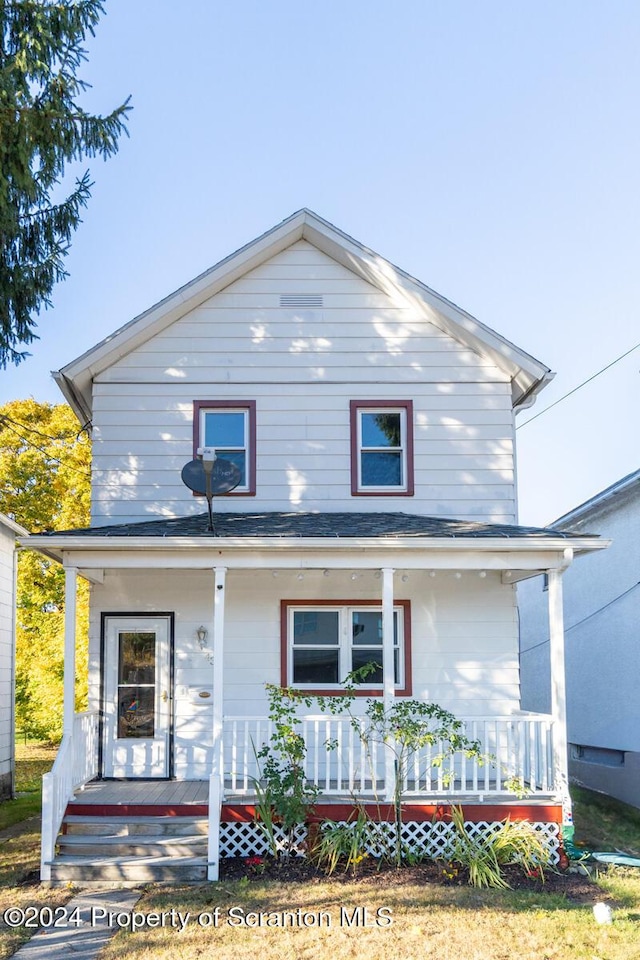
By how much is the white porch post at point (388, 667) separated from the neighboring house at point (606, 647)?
4597 millimetres

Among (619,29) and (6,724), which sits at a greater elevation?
(619,29)

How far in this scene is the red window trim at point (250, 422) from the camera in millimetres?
11352

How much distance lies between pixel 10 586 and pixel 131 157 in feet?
24.5

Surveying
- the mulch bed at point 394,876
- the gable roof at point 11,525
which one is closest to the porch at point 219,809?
the mulch bed at point 394,876

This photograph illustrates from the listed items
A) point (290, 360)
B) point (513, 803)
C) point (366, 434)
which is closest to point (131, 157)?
point (290, 360)

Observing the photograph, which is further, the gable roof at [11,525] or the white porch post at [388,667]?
the gable roof at [11,525]

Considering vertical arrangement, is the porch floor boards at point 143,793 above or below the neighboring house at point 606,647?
below

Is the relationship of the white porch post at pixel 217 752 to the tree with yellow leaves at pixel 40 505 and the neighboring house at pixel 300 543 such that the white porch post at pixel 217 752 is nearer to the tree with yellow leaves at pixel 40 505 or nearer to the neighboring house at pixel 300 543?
the neighboring house at pixel 300 543

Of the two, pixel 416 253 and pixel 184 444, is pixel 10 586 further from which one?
pixel 416 253

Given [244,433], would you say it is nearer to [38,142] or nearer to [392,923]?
[38,142]

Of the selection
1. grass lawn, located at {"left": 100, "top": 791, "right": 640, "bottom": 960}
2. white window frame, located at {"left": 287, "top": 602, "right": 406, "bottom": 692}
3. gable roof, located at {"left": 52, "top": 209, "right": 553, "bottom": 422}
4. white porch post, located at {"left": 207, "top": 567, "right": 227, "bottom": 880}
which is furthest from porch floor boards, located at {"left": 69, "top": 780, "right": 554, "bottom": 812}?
gable roof, located at {"left": 52, "top": 209, "right": 553, "bottom": 422}

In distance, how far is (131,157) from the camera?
10.8 m

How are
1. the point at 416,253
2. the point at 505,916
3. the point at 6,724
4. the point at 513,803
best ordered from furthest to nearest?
the point at 416,253
the point at 6,724
the point at 513,803
the point at 505,916

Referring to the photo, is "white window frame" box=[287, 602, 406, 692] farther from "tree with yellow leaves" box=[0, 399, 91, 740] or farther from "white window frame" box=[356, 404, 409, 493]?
"tree with yellow leaves" box=[0, 399, 91, 740]
